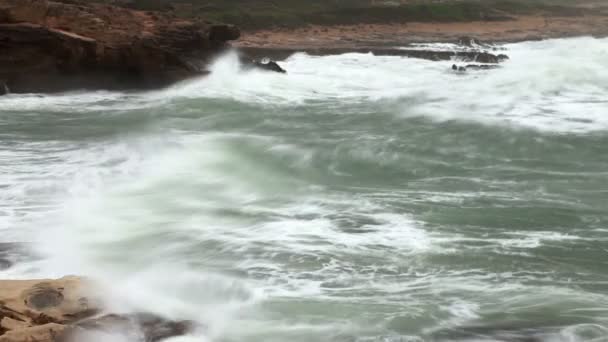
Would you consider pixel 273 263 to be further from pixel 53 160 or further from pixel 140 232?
pixel 53 160

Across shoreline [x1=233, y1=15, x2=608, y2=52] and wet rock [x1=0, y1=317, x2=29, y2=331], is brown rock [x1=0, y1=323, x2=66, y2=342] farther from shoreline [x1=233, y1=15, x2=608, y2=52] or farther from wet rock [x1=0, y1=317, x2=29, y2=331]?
shoreline [x1=233, y1=15, x2=608, y2=52]

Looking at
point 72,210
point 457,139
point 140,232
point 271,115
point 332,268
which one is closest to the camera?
point 332,268

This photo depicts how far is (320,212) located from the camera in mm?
10562

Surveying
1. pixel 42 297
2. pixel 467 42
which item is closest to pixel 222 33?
pixel 467 42

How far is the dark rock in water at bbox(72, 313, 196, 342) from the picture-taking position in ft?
20.7

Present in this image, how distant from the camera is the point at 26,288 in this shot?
22.0 feet

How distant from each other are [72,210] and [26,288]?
3.86m

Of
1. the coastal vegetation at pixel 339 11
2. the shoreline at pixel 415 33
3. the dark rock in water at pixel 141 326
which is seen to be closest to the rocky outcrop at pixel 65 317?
the dark rock in water at pixel 141 326

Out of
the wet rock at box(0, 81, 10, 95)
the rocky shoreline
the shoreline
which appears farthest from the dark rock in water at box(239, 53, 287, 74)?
the wet rock at box(0, 81, 10, 95)

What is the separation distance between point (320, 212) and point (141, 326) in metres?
4.34

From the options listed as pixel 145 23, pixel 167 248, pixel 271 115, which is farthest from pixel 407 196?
pixel 145 23

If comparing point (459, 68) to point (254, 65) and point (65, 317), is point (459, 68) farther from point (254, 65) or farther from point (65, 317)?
point (65, 317)

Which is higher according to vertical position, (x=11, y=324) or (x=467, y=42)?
(x=467, y=42)

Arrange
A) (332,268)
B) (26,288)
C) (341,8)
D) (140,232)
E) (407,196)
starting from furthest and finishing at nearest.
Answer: (341,8) → (407,196) → (140,232) → (332,268) → (26,288)
